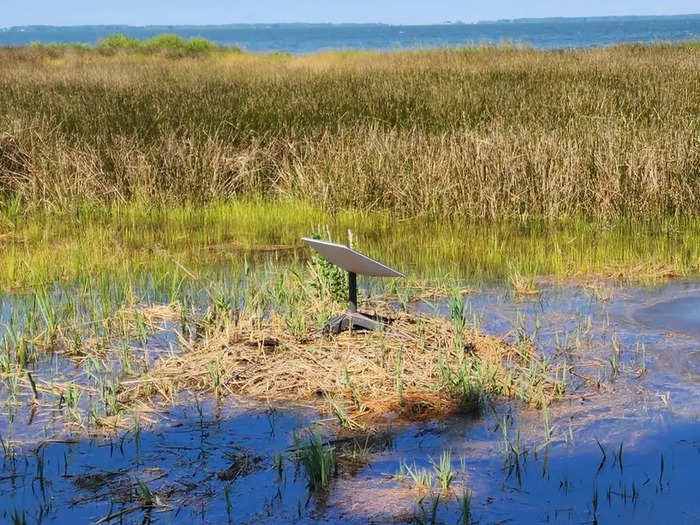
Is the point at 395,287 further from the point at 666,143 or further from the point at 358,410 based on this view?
the point at 666,143

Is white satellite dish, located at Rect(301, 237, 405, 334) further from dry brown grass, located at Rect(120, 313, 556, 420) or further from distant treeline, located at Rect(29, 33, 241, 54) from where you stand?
distant treeline, located at Rect(29, 33, 241, 54)

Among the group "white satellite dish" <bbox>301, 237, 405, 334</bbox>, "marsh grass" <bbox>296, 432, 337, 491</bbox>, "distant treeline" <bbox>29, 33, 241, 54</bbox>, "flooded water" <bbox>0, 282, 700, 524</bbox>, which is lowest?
"flooded water" <bbox>0, 282, 700, 524</bbox>

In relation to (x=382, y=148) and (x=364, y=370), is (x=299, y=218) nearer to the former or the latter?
(x=382, y=148)

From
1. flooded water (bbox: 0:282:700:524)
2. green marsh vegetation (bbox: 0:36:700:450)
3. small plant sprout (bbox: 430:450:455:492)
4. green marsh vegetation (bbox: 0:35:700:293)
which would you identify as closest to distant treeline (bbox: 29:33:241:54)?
green marsh vegetation (bbox: 0:36:700:450)

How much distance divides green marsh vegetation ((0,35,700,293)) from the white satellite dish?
201 centimetres

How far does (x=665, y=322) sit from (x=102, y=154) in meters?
8.12

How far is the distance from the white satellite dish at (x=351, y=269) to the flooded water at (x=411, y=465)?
1019mm

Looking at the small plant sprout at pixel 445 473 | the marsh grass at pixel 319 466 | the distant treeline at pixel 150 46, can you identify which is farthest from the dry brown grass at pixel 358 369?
the distant treeline at pixel 150 46

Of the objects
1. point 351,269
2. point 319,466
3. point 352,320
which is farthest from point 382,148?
point 319,466

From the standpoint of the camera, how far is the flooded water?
14.4 ft

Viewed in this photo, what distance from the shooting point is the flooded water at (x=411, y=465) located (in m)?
4.39

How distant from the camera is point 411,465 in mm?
4852

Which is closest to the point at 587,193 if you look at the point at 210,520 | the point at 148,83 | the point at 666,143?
the point at 666,143

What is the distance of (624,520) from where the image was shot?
427 centimetres
